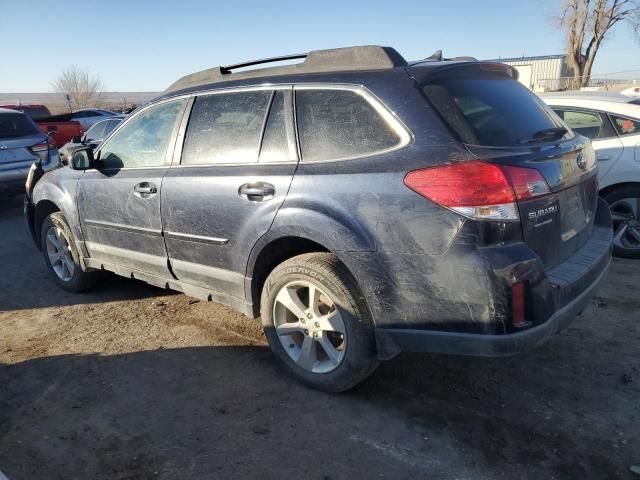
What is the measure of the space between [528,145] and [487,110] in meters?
0.29

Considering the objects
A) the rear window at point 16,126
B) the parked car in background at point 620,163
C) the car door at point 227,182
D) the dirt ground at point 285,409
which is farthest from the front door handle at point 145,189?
the rear window at point 16,126

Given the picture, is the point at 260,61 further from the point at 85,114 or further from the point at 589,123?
the point at 85,114

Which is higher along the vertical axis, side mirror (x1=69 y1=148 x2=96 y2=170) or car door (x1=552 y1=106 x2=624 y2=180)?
side mirror (x1=69 y1=148 x2=96 y2=170)

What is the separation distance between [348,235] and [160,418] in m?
1.48

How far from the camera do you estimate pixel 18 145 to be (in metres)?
8.51

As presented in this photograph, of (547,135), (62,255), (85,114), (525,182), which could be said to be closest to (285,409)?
(525,182)

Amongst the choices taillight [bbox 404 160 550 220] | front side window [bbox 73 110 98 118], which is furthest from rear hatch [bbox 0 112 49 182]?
front side window [bbox 73 110 98 118]

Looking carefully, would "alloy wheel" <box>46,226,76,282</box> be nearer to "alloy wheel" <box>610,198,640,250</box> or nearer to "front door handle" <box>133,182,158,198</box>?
"front door handle" <box>133,182,158,198</box>

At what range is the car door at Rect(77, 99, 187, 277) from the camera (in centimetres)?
379

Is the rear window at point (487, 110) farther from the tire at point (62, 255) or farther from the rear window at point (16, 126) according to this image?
the rear window at point (16, 126)

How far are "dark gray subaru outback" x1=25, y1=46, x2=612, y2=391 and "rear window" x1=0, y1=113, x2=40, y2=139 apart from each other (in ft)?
20.2

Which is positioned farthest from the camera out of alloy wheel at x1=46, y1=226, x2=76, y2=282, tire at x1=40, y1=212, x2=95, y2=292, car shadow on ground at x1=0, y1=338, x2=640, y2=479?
alloy wheel at x1=46, y1=226, x2=76, y2=282

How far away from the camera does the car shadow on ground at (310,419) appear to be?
2490 mm

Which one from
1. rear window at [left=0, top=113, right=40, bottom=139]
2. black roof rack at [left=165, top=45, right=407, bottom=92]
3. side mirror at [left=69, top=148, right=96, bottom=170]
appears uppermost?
black roof rack at [left=165, top=45, right=407, bottom=92]
